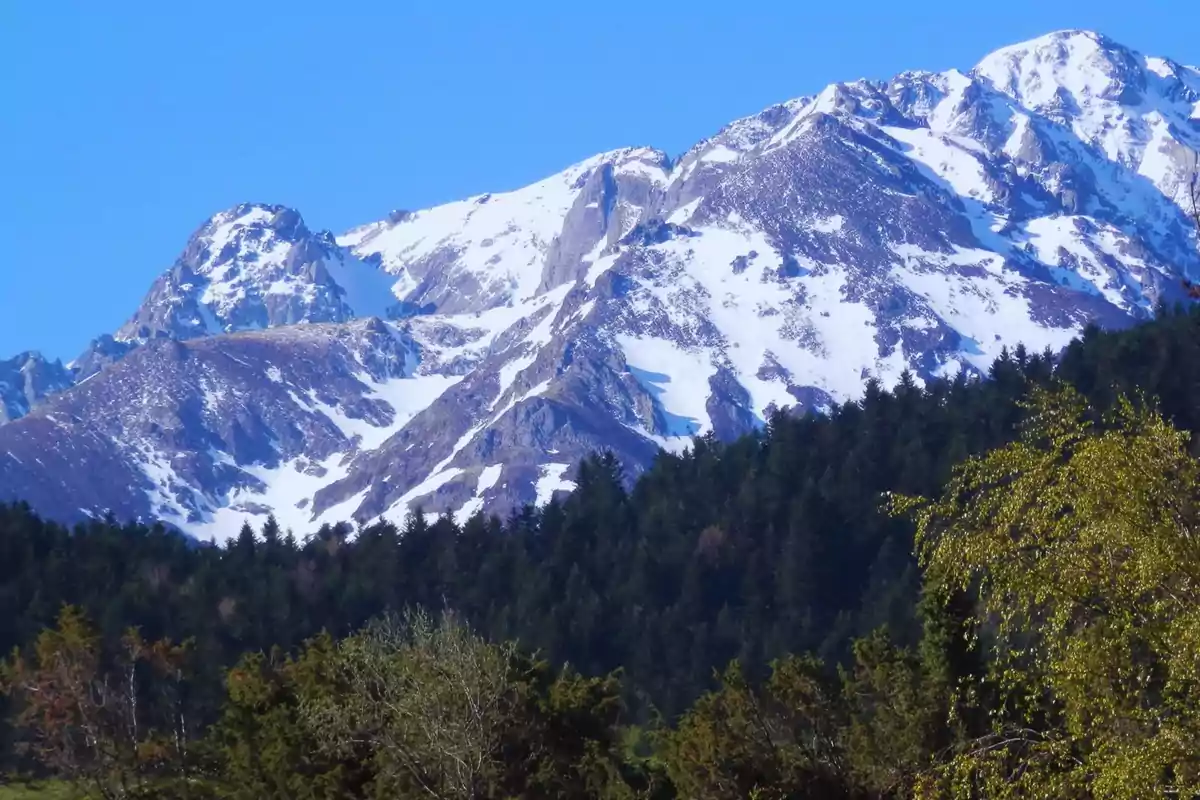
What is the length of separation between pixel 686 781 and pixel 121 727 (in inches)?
789

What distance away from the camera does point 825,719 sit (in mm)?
52875

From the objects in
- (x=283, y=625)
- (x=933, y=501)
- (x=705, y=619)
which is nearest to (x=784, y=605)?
(x=705, y=619)

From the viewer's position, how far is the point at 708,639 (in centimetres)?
12738

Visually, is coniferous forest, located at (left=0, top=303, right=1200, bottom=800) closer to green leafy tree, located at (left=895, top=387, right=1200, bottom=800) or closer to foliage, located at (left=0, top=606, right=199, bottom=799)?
green leafy tree, located at (left=895, top=387, right=1200, bottom=800)

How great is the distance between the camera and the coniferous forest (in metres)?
21.9

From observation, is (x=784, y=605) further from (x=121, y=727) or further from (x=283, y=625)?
(x=121, y=727)

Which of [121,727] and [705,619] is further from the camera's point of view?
[705,619]

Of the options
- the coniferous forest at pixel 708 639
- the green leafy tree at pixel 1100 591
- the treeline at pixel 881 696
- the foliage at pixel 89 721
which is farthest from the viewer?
the foliage at pixel 89 721

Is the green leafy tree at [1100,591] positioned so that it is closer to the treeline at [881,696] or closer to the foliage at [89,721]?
the treeline at [881,696]

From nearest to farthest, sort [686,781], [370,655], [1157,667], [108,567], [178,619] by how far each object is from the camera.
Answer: [1157,667] → [370,655] → [686,781] → [178,619] → [108,567]

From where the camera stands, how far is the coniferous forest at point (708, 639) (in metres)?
21.9

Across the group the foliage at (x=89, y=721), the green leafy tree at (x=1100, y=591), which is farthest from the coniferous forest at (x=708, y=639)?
the foliage at (x=89, y=721)

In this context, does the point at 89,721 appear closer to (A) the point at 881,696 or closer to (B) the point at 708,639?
(A) the point at 881,696

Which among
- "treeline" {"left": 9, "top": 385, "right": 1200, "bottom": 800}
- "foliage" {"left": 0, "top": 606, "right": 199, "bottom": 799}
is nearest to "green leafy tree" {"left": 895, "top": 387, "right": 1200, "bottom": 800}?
"treeline" {"left": 9, "top": 385, "right": 1200, "bottom": 800}
